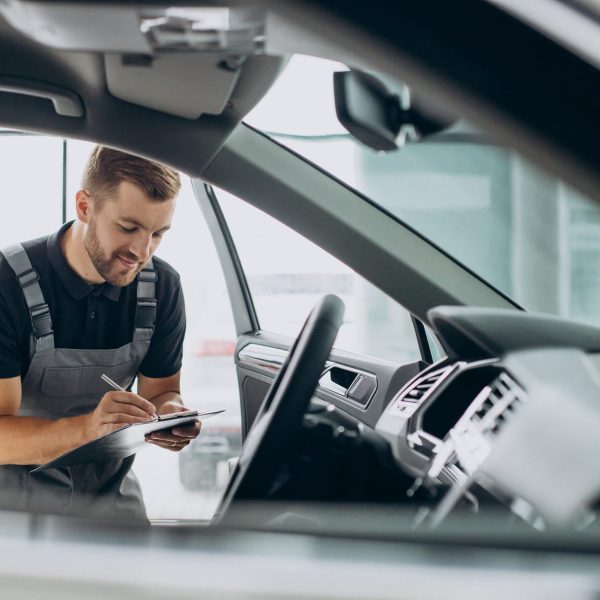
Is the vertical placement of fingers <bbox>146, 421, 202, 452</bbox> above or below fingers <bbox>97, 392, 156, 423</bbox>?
below

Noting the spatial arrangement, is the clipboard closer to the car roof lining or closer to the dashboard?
the dashboard

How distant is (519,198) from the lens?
1.48 metres

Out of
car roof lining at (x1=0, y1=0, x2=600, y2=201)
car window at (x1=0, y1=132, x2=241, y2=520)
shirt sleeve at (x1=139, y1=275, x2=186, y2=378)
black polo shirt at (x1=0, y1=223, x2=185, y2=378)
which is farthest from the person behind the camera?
car window at (x1=0, y1=132, x2=241, y2=520)

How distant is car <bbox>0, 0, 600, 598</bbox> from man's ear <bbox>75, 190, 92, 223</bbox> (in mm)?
611

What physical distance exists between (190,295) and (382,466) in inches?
137

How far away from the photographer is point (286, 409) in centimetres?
101

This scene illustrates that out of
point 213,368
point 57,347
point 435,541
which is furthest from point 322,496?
point 213,368

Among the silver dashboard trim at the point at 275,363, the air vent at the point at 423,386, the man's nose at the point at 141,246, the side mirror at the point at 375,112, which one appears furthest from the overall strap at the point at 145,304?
the side mirror at the point at 375,112

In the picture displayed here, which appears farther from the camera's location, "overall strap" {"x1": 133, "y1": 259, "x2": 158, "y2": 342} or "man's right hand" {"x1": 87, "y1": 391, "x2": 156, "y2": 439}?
"overall strap" {"x1": 133, "y1": 259, "x2": 158, "y2": 342}

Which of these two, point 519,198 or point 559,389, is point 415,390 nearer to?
point 519,198

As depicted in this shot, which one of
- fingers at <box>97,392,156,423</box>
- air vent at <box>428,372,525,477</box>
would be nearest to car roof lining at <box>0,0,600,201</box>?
air vent at <box>428,372,525,477</box>

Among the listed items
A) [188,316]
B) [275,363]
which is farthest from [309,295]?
[275,363]

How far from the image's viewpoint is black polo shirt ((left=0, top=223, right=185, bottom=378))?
1962mm

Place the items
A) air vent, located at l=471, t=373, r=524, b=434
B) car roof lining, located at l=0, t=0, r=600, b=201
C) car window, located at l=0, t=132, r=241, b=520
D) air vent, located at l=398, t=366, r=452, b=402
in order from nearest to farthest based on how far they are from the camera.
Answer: car roof lining, located at l=0, t=0, r=600, b=201
air vent, located at l=471, t=373, r=524, b=434
air vent, located at l=398, t=366, r=452, b=402
car window, located at l=0, t=132, r=241, b=520
